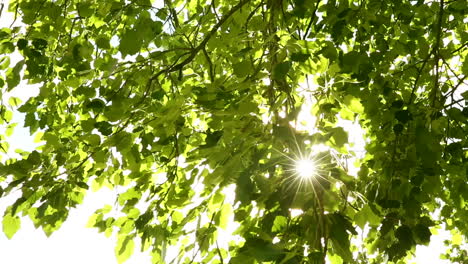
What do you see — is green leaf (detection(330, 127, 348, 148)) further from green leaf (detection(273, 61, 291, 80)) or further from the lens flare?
green leaf (detection(273, 61, 291, 80))

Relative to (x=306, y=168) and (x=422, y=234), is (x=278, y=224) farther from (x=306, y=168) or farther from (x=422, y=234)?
(x=422, y=234)

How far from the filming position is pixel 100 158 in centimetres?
212

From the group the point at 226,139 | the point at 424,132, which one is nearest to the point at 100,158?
the point at 226,139

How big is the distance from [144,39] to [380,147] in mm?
1410

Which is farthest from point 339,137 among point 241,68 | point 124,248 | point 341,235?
point 124,248

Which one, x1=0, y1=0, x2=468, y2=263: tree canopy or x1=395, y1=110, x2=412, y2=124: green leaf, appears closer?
x1=0, y1=0, x2=468, y2=263: tree canopy

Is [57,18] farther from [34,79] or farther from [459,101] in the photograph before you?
[459,101]

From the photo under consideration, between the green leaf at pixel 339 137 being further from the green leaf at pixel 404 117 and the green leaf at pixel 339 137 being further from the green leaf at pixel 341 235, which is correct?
the green leaf at pixel 404 117

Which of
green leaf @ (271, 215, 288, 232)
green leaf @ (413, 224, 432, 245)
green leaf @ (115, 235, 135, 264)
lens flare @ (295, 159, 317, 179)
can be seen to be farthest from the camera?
green leaf @ (115, 235, 135, 264)

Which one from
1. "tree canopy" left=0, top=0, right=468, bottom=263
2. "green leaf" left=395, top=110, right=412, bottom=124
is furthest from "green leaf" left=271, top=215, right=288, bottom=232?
"green leaf" left=395, top=110, right=412, bottom=124

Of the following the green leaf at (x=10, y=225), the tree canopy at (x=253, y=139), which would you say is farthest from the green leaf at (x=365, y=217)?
the green leaf at (x=10, y=225)

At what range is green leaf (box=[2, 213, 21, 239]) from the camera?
2.32 m

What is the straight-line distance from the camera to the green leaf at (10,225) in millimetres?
2320

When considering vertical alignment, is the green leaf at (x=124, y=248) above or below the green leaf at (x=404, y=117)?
below
